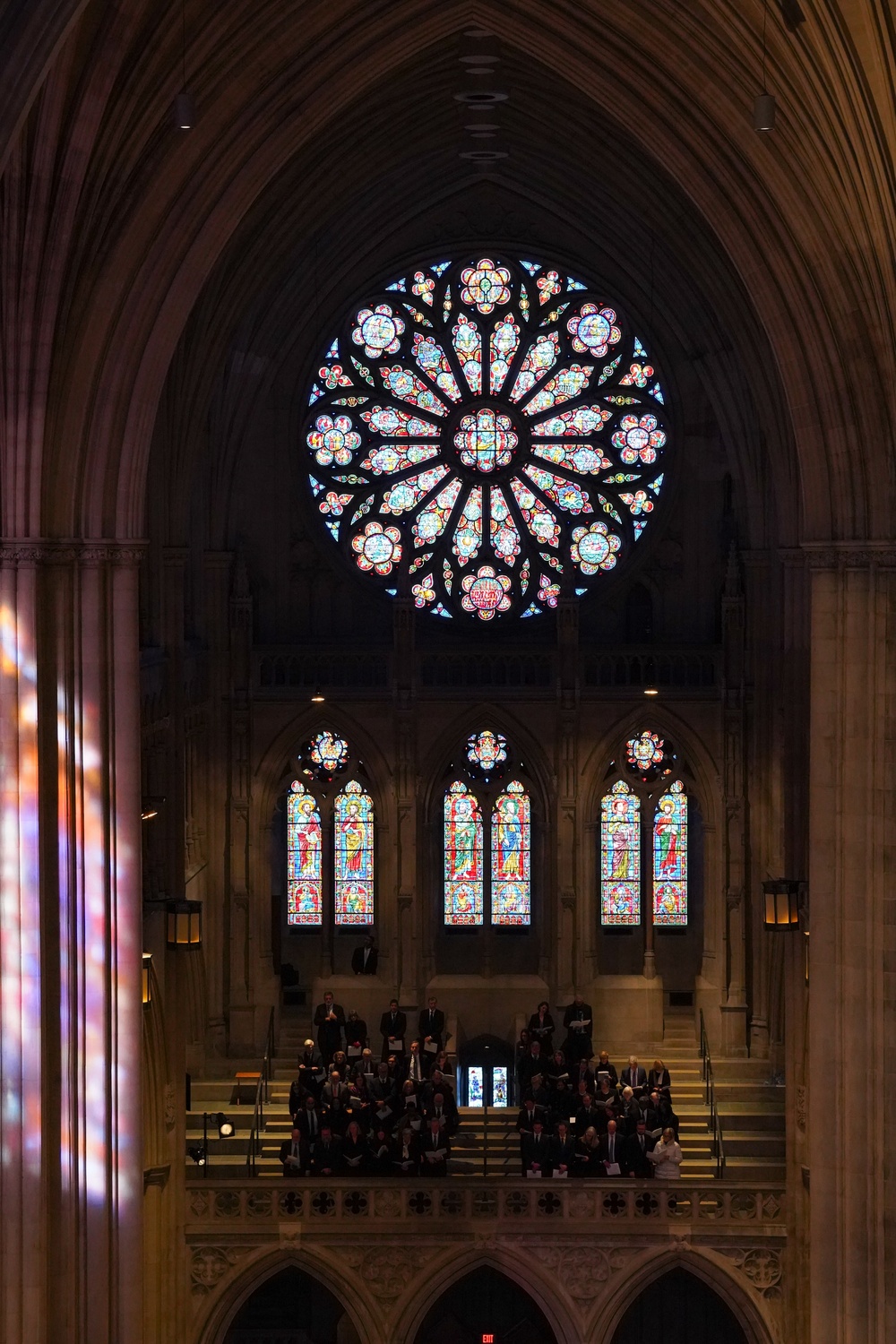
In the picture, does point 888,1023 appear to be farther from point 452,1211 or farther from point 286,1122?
point 286,1122

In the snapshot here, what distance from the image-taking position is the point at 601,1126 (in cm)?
2467

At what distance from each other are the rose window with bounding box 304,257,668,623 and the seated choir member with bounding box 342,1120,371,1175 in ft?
28.1

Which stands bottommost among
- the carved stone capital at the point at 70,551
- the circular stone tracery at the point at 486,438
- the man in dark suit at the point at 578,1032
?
the man in dark suit at the point at 578,1032

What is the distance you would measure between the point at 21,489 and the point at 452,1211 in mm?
10527

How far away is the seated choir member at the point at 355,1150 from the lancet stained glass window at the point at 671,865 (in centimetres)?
692

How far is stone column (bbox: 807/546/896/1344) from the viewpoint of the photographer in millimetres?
18422

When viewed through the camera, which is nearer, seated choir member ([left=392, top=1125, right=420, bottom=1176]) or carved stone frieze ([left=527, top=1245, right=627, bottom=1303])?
seated choir member ([left=392, top=1125, right=420, bottom=1176])

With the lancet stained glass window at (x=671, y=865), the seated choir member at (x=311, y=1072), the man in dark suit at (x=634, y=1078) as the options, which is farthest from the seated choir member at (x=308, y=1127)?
the lancet stained glass window at (x=671, y=865)

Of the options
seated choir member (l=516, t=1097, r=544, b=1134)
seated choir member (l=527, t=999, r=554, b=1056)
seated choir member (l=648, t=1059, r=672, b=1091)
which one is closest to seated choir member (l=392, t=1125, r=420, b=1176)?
seated choir member (l=516, t=1097, r=544, b=1134)

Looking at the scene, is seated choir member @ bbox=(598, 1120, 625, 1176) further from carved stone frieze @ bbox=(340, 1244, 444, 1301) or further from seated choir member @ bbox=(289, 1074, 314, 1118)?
seated choir member @ bbox=(289, 1074, 314, 1118)

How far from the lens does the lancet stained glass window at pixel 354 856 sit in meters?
30.2

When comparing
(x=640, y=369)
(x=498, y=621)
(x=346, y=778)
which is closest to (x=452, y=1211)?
(x=346, y=778)

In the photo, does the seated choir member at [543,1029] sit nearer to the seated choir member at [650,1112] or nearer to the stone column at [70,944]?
the seated choir member at [650,1112]

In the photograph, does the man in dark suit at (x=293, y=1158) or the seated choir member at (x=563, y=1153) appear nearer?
the seated choir member at (x=563, y=1153)
